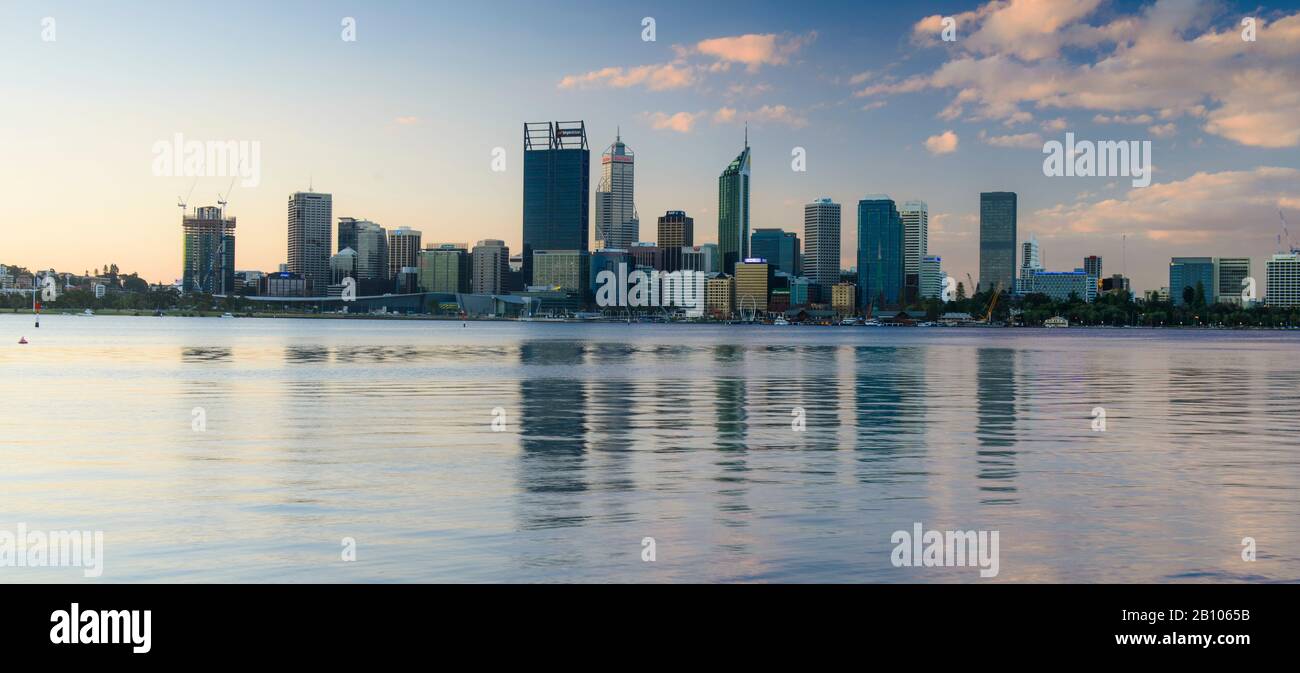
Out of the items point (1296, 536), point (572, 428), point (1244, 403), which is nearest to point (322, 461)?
point (572, 428)

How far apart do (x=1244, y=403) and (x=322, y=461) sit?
40833mm

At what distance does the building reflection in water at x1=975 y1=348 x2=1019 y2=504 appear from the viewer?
24594 millimetres

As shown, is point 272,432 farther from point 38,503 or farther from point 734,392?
point 734,392

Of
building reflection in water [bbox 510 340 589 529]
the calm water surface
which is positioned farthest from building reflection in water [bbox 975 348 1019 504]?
building reflection in water [bbox 510 340 589 529]

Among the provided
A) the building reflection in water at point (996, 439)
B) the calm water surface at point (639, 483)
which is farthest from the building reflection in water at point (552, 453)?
the building reflection in water at point (996, 439)

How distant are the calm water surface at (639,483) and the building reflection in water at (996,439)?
167 mm

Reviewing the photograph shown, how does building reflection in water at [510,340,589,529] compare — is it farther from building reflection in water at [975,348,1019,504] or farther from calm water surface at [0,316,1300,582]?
building reflection in water at [975,348,1019,504]

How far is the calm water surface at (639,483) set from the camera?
17062 millimetres

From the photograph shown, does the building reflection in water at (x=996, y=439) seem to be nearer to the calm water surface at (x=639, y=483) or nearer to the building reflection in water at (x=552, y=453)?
the calm water surface at (x=639, y=483)

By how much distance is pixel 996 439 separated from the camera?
3497cm

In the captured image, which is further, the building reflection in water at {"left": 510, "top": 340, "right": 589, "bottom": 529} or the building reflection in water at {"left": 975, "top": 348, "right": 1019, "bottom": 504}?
the building reflection in water at {"left": 975, "top": 348, "right": 1019, "bottom": 504}

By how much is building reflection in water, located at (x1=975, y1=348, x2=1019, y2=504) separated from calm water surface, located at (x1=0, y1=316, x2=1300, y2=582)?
167 millimetres
